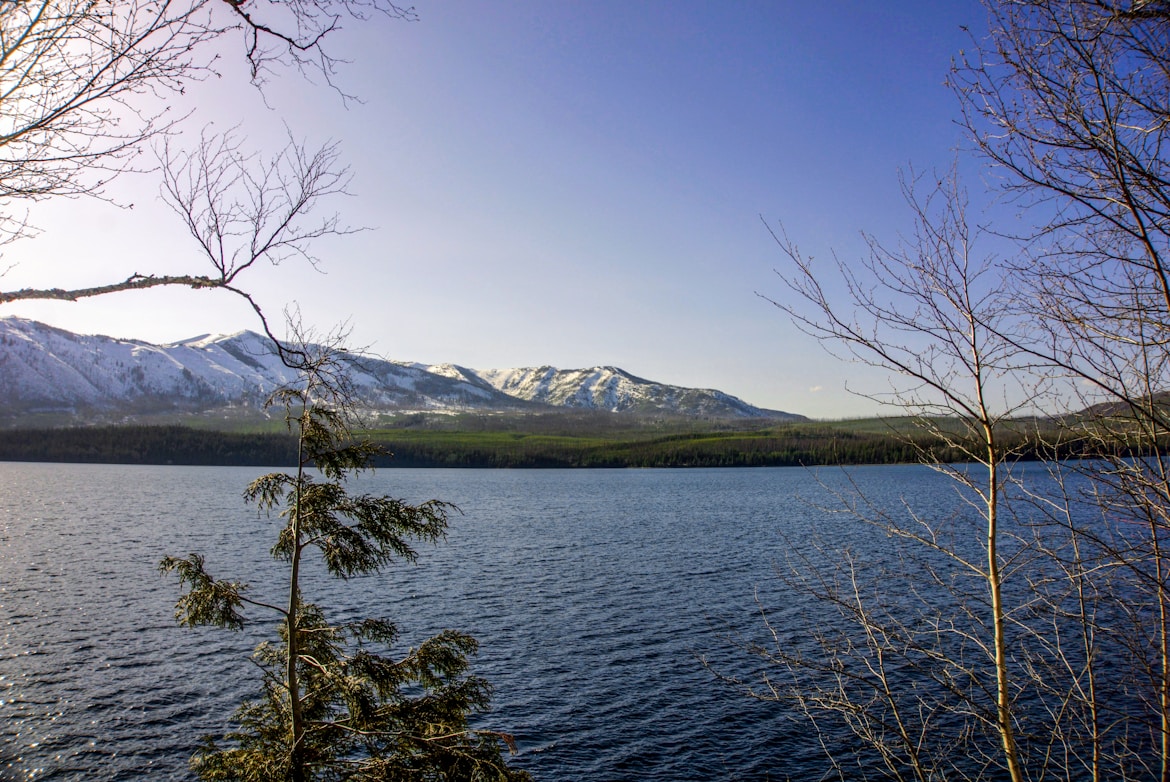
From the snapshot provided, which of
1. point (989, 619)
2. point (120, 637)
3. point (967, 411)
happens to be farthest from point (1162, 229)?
point (120, 637)

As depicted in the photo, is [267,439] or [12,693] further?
[267,439]

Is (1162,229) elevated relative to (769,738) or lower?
elevated

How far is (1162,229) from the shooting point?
450 centimetres

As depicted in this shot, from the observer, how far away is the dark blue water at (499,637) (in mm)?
17344

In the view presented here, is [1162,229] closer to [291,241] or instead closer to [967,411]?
[967,411]

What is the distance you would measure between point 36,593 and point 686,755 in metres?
30.5

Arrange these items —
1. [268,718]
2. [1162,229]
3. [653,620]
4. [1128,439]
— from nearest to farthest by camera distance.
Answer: [1162,229] → [1128,439] → [268,718] → [653,620]

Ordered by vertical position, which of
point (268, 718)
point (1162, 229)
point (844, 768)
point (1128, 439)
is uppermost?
point (1162, 229)

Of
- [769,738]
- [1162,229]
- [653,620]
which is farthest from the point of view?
[653,620]

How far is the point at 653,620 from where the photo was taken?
2823 cm

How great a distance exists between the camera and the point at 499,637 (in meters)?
26.0

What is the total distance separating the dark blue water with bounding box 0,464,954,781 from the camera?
1734 centimetres

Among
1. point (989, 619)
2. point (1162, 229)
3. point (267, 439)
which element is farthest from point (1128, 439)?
point (267, 439)

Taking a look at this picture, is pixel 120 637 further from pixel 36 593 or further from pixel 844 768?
pixel 844 768
